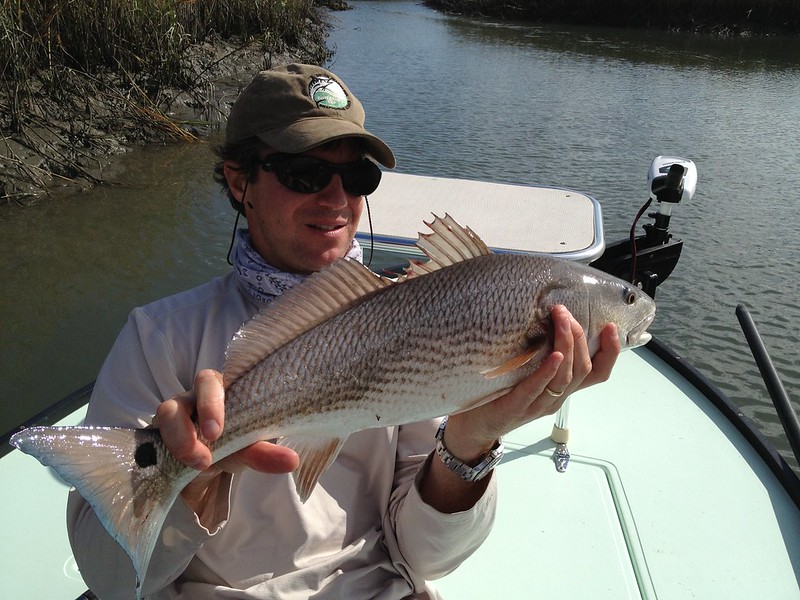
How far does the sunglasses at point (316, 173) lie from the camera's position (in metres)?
2.08

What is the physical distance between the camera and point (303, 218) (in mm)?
2129

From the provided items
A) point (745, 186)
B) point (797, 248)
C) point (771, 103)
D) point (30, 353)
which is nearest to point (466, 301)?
point (30, 353)

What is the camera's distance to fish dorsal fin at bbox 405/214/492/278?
6.17ft

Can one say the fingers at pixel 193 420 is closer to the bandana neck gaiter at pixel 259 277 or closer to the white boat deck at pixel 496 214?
the bandana neck gaiter at pixel 259 277

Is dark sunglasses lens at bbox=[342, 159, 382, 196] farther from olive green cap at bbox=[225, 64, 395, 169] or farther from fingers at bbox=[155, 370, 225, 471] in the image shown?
fingers at bbox=[155, 370, 225, 471]

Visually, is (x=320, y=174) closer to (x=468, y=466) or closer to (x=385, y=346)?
(x=385, y=346)

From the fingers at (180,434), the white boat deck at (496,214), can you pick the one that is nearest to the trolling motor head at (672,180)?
the white boat deck at (496,214)

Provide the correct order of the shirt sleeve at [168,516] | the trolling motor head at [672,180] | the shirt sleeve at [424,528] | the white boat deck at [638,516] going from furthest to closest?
the trolling motor head at [672,180] → the white boat deck at [638,516] → the shirt sleeve at [424,528] → the shirt sleeve at [168,516]

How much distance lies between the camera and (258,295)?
6.81 feet

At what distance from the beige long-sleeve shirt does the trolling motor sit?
2.99 metres

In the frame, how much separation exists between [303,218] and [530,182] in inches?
374

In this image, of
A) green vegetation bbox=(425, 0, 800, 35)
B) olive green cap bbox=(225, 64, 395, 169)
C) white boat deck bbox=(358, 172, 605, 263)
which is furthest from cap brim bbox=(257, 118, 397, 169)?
green vegetation bbox=(425, 0, 800, 35)

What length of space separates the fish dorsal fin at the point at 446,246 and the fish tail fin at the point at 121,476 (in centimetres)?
83

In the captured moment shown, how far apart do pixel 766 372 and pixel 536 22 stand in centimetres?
4141
